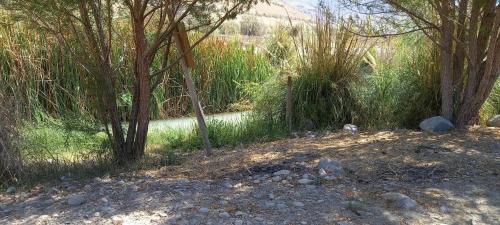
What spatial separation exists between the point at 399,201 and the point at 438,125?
2.75 m

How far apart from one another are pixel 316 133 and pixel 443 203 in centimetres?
356

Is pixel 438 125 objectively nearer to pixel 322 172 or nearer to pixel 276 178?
pixel 322 172

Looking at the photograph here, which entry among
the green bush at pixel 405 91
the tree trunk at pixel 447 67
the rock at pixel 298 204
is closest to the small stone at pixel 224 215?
the rock at pixel 298 204

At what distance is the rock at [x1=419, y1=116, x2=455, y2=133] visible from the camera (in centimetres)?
670

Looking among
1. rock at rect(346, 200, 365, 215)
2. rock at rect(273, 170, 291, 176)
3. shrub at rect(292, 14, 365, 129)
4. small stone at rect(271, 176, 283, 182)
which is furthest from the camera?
shrub at rect(292, 14, 365, 129)

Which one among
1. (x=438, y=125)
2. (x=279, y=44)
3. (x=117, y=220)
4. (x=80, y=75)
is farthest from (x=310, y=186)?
(x=279, y=44)

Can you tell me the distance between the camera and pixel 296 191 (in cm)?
450

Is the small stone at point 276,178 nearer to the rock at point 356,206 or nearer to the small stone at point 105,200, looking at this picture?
the rock at point 356,206

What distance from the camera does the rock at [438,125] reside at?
22.0 ft

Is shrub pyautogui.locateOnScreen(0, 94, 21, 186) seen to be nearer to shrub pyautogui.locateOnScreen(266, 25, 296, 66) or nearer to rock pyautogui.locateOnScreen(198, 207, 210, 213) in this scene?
rock pyautogui.locateOnScreen(198, 207, 210, 213)

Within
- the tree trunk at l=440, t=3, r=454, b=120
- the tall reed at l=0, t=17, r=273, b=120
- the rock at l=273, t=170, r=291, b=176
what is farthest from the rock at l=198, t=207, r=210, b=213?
the tree trunk at l=440, t=3, r=454, b=120

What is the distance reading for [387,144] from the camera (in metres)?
6.04

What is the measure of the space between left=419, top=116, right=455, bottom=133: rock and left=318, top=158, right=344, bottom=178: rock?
204 cm

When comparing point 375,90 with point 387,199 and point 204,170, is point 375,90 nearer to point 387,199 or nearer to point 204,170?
point 204,170
